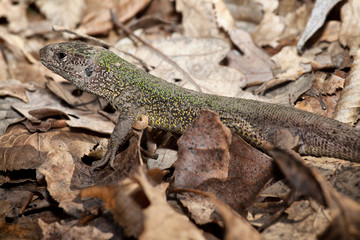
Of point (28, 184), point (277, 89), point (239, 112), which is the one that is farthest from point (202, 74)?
point (28, 184)

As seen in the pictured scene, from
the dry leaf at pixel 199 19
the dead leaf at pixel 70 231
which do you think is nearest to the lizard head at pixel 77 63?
the dead leaf at pixel 70 231

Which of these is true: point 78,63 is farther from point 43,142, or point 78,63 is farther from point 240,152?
point 240,152

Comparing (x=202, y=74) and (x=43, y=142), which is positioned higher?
(x=202, y=74)

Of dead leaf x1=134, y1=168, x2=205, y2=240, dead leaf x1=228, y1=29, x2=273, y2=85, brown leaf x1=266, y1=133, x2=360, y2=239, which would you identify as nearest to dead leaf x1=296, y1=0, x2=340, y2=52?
dead leaf x1=228, y1=29, x2=273, y2=85

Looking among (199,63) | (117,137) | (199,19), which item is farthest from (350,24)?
(117,137)

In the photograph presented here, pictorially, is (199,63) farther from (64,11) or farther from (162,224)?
(64,11)
